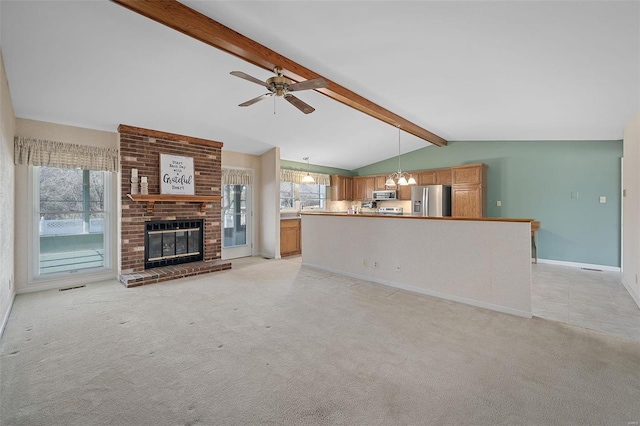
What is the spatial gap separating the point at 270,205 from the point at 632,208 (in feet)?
19.6

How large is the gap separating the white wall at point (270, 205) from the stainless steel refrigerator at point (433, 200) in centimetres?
350

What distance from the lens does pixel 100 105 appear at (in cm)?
392

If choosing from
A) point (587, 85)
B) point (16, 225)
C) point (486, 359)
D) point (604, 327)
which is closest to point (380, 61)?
point (587, 85)

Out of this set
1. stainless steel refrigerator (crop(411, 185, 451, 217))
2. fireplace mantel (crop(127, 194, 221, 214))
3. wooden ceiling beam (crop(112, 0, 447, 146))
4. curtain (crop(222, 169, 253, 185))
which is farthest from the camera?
stainless steel refrigerator (crop(411, 185, 451, 217))

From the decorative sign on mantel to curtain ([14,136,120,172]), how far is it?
2.20ft

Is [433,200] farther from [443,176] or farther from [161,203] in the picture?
[161,203]

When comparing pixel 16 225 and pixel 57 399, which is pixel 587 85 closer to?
pixel 57 399

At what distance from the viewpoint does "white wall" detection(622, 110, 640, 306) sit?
3613 mm

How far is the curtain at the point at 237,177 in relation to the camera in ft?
20.9

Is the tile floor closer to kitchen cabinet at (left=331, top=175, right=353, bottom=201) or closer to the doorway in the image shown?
kitchen cabinet at (left=331, top=175, right=353, bottom=201)

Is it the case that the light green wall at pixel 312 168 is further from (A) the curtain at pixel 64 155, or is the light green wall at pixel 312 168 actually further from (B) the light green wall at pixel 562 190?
(A) the curtain at pixel 64 155

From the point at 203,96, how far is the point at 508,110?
4.42 metres

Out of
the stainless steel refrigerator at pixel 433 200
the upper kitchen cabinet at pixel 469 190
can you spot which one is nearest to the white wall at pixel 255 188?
the stainless steel refrigerator at pixel 433 200

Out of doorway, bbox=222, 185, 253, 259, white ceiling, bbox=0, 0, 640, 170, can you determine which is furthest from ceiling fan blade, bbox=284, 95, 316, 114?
doorway, bbox=222, 185, 253, 259
